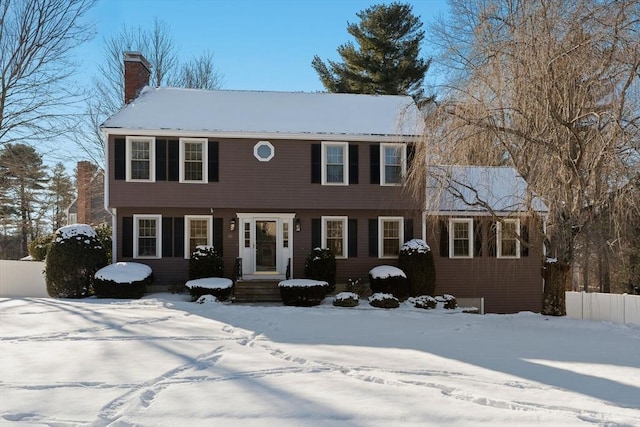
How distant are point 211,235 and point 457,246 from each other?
898 cm

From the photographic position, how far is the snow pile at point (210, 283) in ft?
54.3

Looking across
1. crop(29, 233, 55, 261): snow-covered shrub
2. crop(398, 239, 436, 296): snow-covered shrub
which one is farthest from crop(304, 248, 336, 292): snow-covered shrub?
crop(29, 233, 55, 261): snow-covered shrub

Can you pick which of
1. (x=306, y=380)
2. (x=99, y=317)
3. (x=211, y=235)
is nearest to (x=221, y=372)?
(x=306, y=380)

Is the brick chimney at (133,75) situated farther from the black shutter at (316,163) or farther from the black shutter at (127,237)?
the black shutter at (316,163)

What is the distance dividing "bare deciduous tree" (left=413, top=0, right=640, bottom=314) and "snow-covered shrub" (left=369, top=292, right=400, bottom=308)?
4.88 m

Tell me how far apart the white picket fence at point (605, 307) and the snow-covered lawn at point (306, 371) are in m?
0.63

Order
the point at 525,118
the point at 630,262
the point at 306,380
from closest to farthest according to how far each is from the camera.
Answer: the point at 306,380 → the point at 525,118 → the point at 630,262

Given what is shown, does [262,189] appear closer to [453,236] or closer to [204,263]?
[204,263]

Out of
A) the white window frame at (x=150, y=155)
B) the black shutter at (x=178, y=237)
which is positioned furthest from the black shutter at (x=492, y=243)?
the white window frame at (x=150, y=155)

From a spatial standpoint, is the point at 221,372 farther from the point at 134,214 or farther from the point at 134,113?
Result: the point at 134,113

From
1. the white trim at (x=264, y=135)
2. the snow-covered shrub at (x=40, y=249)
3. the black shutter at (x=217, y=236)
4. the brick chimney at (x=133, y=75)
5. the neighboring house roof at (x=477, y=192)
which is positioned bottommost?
the snow-covered shrub at (x=40, y=249)

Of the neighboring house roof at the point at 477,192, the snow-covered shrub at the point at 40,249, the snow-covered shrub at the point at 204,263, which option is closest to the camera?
the neighboring house roof at the point at 477,192

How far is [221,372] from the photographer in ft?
24.5

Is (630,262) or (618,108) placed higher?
(618,108)
